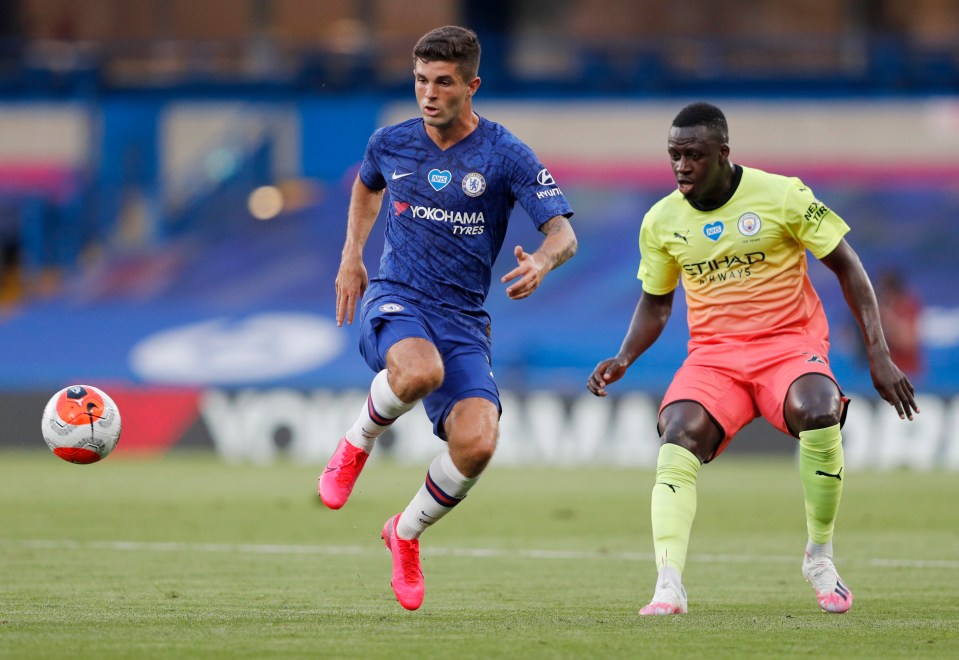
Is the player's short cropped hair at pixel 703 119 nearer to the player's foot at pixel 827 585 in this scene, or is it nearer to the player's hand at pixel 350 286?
the player's hand at pixel 350 286

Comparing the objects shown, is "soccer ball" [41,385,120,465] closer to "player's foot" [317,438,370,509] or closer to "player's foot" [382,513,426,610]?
"player's foot" [317,438,370,509]

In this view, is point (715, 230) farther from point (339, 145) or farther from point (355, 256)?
point (339, 145)

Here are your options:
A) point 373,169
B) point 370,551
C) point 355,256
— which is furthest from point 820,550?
point 370,551

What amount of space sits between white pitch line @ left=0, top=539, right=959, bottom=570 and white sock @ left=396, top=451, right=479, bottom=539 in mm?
2518

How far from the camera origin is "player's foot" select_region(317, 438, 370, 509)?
25.2 feet

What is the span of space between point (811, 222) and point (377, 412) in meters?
2.22

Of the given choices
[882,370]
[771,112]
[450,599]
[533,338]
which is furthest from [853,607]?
[771,112]

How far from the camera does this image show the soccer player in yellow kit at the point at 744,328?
739 centimetres

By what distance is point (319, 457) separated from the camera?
1997 centimetres

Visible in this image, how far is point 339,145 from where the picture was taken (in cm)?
2797

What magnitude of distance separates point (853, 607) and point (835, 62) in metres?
22.4

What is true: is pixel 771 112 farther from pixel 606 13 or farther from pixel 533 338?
pixel 533 338

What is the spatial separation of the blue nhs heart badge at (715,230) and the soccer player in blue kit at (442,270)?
68cm

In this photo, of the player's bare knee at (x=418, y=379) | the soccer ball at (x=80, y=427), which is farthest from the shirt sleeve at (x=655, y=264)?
the soccer ball at (x=80, y=427)
